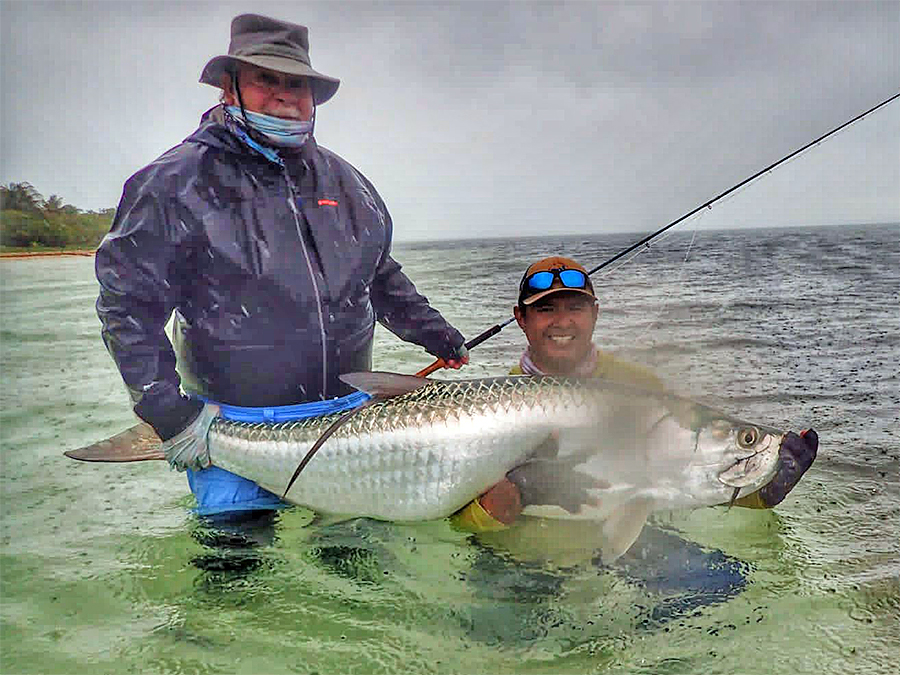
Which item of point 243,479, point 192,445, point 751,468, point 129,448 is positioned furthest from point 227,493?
point 751,468

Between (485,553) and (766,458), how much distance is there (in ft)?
4.39

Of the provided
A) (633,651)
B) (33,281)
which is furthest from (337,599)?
(33,281)

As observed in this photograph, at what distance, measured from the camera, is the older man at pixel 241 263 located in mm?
3309

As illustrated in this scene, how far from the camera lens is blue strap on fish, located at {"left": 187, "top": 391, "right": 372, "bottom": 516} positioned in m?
3.58

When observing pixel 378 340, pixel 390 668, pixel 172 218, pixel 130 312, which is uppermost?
pixel 172 218

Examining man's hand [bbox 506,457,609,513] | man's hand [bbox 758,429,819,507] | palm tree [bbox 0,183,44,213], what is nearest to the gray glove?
man's hand [bbox 506,457,609,513]

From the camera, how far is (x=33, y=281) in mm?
5254

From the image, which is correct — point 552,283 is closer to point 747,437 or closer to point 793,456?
point 747,437

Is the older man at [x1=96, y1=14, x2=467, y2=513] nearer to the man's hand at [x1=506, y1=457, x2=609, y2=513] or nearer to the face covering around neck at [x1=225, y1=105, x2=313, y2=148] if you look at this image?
the face covering around neck at [x1=225, y1=105, x2=313, y2=148]

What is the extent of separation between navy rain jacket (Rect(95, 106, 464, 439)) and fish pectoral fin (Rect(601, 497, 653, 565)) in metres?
1.54

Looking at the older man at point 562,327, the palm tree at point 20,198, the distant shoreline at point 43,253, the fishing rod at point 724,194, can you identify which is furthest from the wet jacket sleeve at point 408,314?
the palm tree at point 20,198

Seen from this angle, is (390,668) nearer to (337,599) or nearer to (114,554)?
(337,599)

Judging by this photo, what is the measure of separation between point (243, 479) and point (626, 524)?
1.83m

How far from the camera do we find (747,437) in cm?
294
